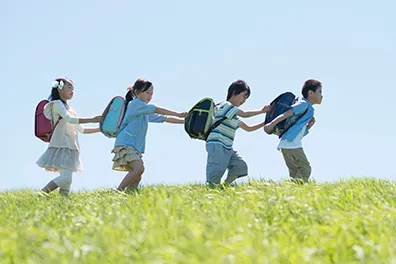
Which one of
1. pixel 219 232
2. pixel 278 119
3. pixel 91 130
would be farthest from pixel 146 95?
pixel 219 232

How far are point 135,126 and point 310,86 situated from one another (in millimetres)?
3323

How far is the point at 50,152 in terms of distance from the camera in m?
9.88

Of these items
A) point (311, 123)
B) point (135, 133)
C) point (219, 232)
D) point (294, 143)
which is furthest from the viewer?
point (311, 123)

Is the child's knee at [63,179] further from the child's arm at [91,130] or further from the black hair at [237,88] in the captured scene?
the black hair at [237,88]

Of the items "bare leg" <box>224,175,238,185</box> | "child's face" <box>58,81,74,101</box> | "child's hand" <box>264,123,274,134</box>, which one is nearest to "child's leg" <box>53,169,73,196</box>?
"child's face" <box>58,81,74,101</box>

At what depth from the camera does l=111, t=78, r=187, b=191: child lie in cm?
937

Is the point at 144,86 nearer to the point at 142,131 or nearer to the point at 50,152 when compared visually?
the point at 142,131

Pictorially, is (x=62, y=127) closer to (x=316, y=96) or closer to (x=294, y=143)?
(x=294, y=143)

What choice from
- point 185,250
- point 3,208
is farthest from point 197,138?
point 185,250

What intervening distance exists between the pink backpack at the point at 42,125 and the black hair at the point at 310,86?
4.47 meters

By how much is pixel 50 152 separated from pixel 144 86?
6.73 ft

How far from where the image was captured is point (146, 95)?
959cm

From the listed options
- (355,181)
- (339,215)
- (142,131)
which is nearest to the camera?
(339,215)

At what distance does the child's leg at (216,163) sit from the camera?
9445 mm
